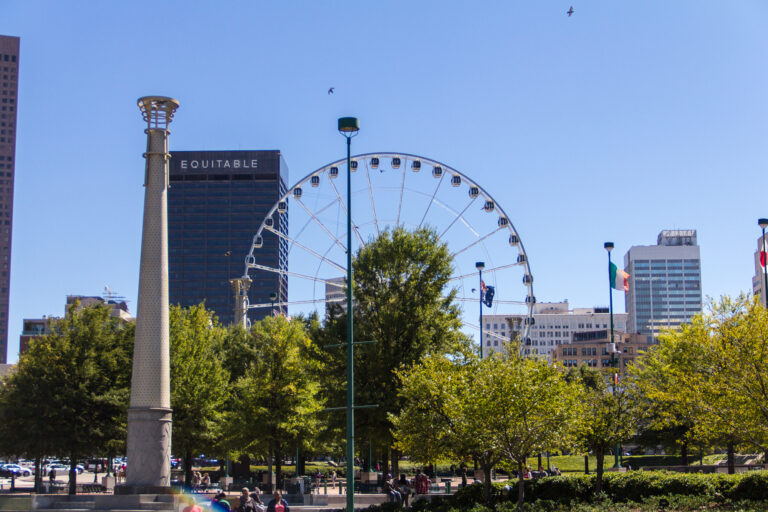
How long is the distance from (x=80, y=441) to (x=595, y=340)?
498 feet

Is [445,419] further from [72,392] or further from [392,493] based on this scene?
[72,392]

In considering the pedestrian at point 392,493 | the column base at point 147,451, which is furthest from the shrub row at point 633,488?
the column base at point 147,451

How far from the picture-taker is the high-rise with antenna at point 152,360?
36.7 metres

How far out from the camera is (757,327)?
93.8 ft

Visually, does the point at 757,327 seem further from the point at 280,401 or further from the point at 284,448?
the point at 284,448

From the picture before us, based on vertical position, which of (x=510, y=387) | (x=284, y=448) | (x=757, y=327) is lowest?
(x=284, y=448)

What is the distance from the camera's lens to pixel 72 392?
1796 inches

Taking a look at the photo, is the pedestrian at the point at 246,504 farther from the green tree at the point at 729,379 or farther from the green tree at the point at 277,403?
the green tree at the point at 277,403

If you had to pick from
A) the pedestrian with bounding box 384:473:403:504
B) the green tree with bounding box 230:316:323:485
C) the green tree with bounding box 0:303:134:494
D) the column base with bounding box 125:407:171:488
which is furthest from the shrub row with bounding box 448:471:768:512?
the green tree with bounding box 0:303:134:494

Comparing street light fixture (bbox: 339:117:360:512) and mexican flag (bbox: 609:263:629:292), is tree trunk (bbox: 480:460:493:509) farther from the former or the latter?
mexican flag (bbox: 609:263:629:292)

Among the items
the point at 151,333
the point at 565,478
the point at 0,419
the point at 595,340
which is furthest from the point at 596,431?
the point at 595,340

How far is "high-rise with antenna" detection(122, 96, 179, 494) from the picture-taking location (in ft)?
120

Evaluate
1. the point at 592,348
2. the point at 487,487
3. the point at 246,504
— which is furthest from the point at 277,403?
the point at 592,348

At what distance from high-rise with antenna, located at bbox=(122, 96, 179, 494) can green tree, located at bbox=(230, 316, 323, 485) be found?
10.4 m
